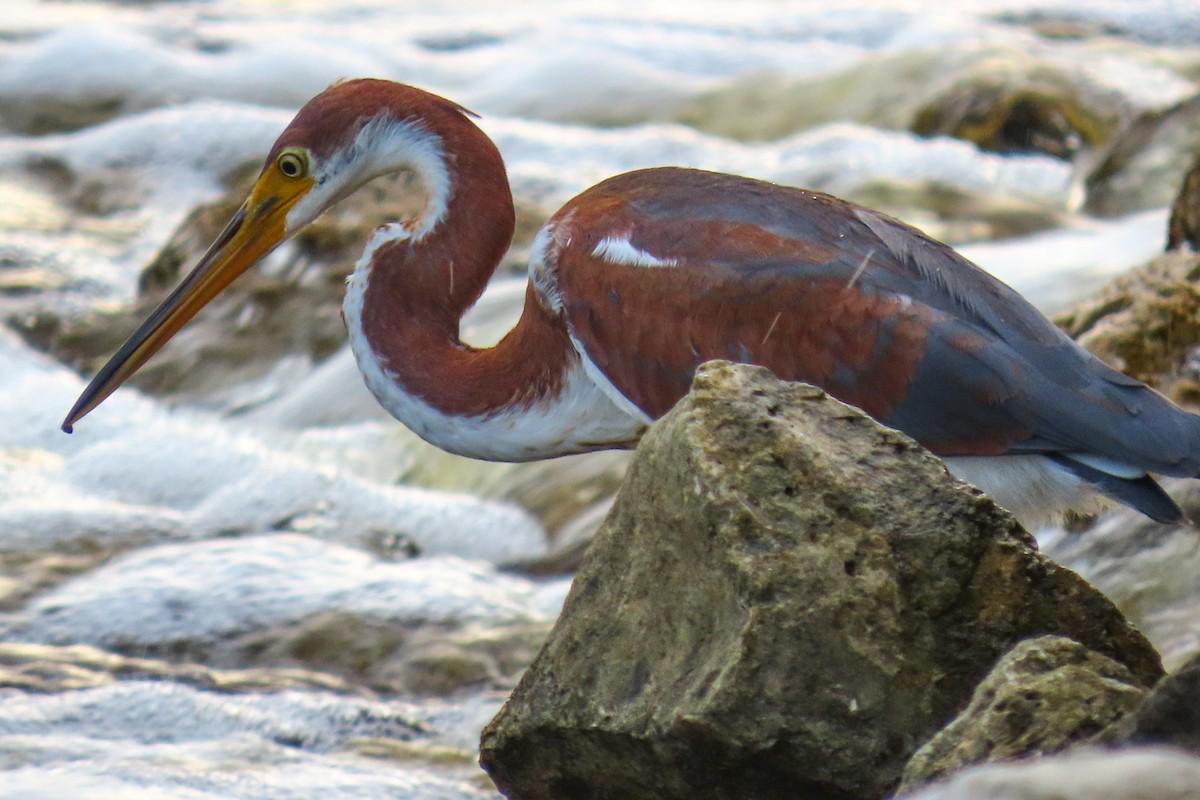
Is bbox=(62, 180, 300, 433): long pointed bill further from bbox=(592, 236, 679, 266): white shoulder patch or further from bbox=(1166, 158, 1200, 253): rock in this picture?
bbox=(1166, 158, 1200, 253): rock

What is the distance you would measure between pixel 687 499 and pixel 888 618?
15.8 inches

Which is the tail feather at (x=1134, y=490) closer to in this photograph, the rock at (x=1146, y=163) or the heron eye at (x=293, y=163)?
the heron eye at (x=293, y=163)

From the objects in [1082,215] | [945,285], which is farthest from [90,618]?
[1082,215]

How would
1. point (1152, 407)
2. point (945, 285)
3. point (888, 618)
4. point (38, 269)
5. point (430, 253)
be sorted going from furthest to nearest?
point (38, 269)
point (430, 253)
point (945, 285)
point (1152, 407)
point (888, 618)

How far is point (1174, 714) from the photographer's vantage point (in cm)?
236

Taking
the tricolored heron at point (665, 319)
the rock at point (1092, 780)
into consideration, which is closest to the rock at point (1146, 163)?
the tricolored heron at point (665, 319)

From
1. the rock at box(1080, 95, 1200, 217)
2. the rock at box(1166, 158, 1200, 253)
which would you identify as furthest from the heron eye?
the rock at box(1080, 95, 1200, 217)

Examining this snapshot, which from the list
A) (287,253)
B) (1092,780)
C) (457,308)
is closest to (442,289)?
(457,308)

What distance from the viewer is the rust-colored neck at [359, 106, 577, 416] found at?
4.36m

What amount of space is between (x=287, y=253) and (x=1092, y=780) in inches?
259

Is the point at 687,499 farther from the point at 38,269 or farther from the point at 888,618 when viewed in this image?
the point at 38,269

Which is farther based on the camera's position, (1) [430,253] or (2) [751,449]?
(1) [430,253]

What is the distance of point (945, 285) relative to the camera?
4.09 metres

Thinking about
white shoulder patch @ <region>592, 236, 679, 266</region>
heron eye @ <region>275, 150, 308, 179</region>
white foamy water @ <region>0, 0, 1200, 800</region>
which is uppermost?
heron eye @ <region>275, 150, 308, 179</region>
